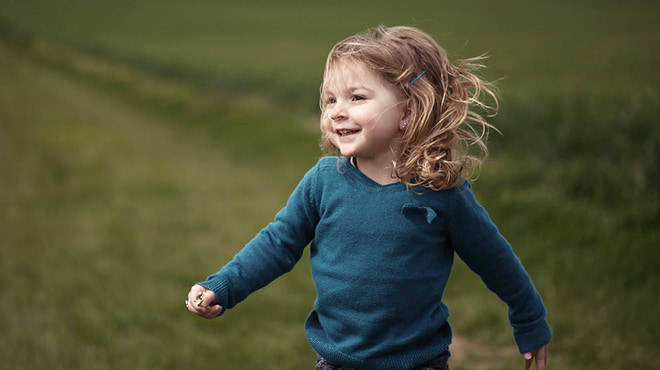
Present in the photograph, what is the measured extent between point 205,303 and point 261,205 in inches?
198

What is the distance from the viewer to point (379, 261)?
1.92m

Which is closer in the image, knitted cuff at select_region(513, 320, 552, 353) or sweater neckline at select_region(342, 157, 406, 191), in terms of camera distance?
sweater neckline at select_region(342, 157, 406, 191)

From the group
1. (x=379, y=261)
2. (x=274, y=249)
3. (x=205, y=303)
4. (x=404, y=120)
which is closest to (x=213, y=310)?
(x=205, y=303)

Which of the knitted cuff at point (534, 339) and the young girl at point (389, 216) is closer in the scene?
the young girl at point (389, 216)

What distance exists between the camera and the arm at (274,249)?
204cm

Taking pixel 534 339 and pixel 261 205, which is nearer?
pixel 534 339

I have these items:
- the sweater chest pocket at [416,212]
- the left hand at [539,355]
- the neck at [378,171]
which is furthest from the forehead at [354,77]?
the left hand at [539,355]

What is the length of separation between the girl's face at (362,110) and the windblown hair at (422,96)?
0.03 metres

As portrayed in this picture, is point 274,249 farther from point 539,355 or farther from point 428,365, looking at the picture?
point 539,355

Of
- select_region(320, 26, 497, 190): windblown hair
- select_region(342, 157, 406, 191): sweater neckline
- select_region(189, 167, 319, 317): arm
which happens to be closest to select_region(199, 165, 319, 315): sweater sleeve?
select_region(189, 167, 319, 317): arm

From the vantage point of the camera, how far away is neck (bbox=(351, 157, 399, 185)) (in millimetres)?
1979

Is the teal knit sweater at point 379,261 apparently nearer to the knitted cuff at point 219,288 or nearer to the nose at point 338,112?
the knitted cuff at point 219,288

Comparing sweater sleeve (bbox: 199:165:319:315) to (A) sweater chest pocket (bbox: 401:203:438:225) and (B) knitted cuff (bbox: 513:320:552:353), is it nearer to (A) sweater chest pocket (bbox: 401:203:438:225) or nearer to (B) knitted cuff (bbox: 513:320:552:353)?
(A) sweater chest pocket (bbox: 401:203:438:225)

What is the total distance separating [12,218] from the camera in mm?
6461
